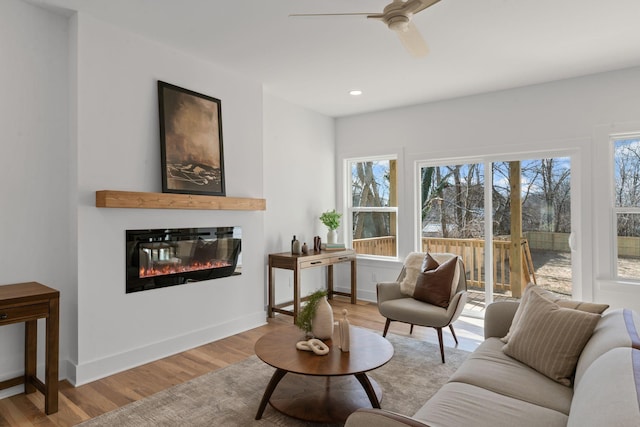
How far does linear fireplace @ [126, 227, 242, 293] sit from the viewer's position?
10.5 ft

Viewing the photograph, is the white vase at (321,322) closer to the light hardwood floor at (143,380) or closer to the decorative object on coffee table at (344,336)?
the decorative object on coffee table at (344,336)

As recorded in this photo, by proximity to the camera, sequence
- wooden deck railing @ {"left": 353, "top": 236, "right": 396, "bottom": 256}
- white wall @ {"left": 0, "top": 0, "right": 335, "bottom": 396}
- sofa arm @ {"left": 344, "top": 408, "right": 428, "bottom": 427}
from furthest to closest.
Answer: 1. wooden deck railing @ {"left": 353, "top": 236, "right": 396, "bottom": 256}
2. white wall @ {"left": 0, "top": 0, "right": 335, "bottom": 396}
3. sofa arm @ {"left": 344, "top": 408, "right": 428, "bottom": 427}

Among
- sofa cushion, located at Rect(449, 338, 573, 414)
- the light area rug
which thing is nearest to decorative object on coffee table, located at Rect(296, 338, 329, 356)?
the light area rug

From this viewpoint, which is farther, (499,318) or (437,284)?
(437,284)

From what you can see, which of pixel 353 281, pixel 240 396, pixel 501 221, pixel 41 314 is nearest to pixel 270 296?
pixel 353 281

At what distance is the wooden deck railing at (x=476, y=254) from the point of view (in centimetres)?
456

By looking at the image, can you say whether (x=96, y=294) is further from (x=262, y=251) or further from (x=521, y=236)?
(x=521, y=236)

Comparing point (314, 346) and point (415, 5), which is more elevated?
point (415, 5)

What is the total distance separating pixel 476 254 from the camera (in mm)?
4836

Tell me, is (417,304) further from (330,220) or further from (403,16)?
(403,16)

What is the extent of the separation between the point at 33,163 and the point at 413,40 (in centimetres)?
280

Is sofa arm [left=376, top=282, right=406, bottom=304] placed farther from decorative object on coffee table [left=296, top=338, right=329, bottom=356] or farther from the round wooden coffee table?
decorative object on coffee table [left=296, top=338, right=329, bottom=356]

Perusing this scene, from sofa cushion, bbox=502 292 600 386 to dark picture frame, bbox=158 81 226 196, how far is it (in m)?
2.80

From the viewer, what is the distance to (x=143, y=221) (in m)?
3.24
